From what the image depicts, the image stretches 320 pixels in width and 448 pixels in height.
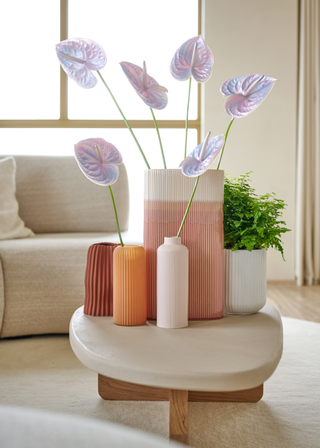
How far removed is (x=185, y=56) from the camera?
39.4 inches

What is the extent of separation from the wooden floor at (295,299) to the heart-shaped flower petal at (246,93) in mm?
1841

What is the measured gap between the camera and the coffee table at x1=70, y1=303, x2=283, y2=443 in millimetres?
691

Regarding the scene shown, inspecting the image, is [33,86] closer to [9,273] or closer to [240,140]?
[240,140]

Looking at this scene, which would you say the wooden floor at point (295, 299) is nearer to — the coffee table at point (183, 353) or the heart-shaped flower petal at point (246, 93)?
the coffee table at point (183, 353)

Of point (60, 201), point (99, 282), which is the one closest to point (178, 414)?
point (99, 282)

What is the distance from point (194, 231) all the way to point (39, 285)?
1069 mm

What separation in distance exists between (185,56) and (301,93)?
2904 millimetres

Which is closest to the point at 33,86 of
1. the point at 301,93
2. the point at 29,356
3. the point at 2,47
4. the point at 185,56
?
the point at 2,47

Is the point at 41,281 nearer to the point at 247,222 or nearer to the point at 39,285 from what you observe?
the point at 39,285

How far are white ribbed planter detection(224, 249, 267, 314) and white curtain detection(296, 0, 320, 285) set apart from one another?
266cm

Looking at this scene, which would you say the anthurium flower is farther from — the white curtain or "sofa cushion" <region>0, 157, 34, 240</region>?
the white curtain

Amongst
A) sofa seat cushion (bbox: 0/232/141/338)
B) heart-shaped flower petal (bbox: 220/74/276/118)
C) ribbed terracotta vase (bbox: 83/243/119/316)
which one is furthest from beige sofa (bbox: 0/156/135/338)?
heart-shaped flower petal (bbox: 220/74/276/118)

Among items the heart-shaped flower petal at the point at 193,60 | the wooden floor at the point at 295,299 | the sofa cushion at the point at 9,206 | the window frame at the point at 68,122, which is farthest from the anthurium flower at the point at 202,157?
the window frame at the point at 68,122

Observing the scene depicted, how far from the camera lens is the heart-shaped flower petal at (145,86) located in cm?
97
